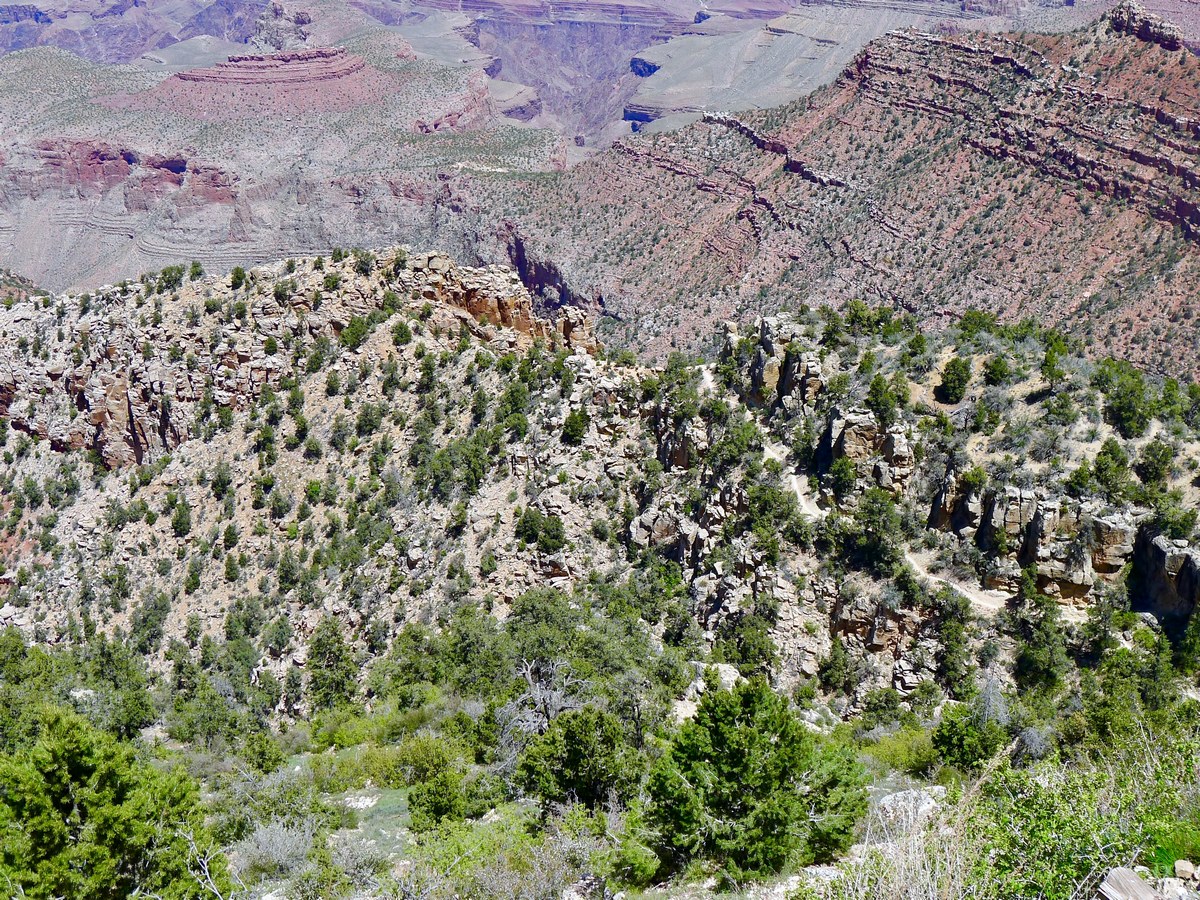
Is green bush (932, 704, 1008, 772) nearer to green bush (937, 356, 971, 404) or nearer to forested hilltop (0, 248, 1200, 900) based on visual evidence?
forested hilltop (0, 248, 1200, 900)

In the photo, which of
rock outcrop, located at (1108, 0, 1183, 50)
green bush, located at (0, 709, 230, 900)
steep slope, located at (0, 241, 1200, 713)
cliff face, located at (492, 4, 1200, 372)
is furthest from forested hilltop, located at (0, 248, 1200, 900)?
rock outcrop, located at (1108, 0, 1183, 50)

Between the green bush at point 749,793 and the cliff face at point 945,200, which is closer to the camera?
the green bush at point 749,793

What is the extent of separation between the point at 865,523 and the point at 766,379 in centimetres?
1310

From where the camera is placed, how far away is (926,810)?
69.4 feet

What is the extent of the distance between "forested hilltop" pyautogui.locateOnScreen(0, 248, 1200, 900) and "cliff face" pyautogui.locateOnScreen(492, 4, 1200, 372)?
2174 inches

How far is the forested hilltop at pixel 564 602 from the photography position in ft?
71.7

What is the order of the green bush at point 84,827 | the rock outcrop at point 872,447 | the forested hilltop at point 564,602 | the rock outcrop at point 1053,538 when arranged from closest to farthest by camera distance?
the green bush at point 84,827 < the forested hilltop at point 564,602 < the rock outcrop at point 1053,538 < the rock outcrop at point 872,447

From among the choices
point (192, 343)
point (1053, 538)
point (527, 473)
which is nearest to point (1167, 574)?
point (1053, 538)

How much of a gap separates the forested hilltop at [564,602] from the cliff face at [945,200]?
55.2 meters

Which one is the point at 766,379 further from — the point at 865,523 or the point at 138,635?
the point at 138,635

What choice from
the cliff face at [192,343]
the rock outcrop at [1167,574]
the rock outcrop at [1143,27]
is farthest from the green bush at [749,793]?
the rock outcrop at [1143,27]

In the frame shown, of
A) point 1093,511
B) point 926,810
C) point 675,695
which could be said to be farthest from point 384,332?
point 926,810

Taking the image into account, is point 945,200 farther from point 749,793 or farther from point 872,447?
point 749,793

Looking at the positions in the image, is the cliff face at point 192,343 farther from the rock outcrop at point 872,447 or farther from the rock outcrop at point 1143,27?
the rock outcrop at point 1143,27
